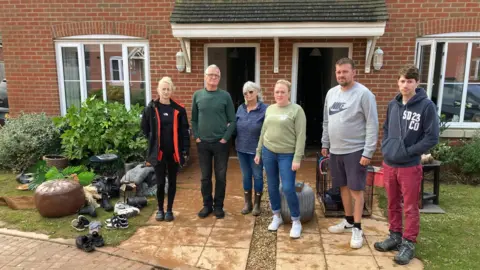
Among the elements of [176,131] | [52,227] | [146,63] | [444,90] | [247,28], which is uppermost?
[247,28]

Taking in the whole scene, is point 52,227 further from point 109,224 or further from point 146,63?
point 146,63

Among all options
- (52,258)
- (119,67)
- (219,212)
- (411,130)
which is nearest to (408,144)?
(411,130)

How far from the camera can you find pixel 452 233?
4078 millimetres

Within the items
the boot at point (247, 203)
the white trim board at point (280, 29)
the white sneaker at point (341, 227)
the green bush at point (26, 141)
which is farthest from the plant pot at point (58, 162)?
the white sneaker at point (341, 227)

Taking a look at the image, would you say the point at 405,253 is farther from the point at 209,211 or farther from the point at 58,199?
the point at 58,199

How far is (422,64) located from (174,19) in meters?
4.37

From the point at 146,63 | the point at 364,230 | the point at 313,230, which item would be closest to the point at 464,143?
the point at 364,230

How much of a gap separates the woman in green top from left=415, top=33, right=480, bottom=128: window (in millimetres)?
3856

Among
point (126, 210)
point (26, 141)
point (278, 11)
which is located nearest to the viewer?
point (126, 210)

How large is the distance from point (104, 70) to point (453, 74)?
6.38m

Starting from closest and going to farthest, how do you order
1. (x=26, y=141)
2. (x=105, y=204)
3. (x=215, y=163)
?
1. (x=215, y=163)
2. (x=105, y=204)
3. (x=26, y=141)

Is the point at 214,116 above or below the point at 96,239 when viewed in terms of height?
above

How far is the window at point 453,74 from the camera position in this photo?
6.32 metres

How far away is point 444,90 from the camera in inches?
259
